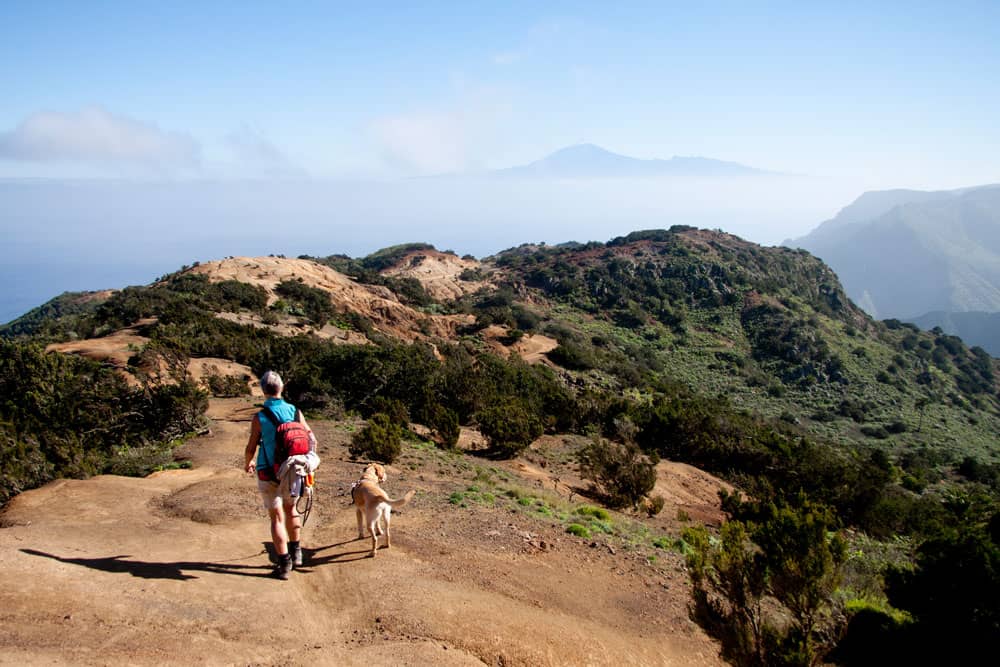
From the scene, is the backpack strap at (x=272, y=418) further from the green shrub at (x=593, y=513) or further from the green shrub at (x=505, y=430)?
the green shrub at (x=505, y=430)

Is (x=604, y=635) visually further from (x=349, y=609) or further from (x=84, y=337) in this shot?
(x=84, y=337)

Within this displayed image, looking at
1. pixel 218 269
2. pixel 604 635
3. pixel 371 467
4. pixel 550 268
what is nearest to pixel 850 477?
pixel 604 635

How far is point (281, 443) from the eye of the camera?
5.46 meters

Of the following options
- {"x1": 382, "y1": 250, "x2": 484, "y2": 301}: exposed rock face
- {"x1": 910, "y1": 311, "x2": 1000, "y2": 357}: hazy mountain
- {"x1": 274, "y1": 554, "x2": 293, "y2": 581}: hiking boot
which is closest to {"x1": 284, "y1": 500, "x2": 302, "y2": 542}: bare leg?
{"x1": 274, "y1": 554, "x2": 293, "y2": 581}: hiking boot

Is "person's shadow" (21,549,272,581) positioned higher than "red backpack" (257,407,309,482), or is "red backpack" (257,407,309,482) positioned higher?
"red backpack" (257,407,309,482)

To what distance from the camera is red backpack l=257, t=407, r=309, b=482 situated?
5461mm

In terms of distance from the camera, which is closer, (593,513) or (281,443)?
(281,443)

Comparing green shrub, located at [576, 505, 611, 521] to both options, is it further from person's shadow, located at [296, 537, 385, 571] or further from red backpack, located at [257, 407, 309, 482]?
red backpack, located at [257, 407, 309, 482]

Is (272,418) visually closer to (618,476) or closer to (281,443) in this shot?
(281,443)

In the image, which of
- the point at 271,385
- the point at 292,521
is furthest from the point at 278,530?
the point at 271,385

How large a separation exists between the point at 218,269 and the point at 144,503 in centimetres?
3132

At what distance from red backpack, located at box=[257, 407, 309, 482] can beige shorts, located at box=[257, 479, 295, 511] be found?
0.06 m

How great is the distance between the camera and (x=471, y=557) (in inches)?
267

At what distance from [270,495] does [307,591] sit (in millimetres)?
1023
